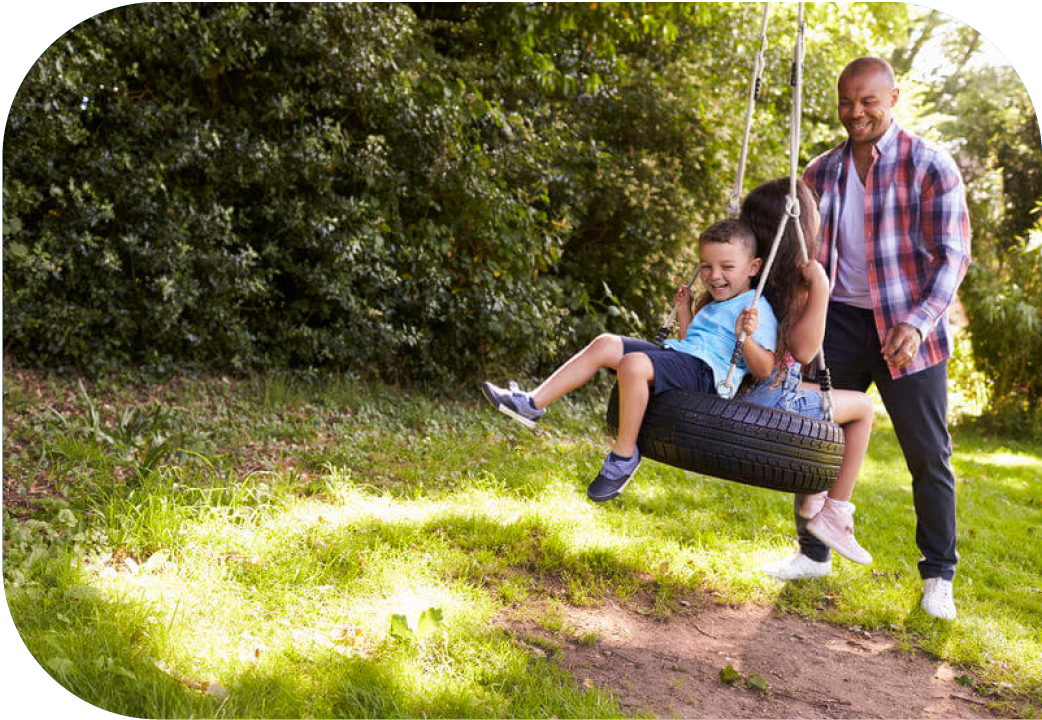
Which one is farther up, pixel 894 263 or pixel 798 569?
pixel 894 263

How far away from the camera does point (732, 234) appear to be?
9.27ft

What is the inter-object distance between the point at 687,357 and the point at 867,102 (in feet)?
4.12

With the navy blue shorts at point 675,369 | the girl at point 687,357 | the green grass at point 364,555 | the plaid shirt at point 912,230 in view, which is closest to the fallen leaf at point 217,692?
the green grass at point 364,555

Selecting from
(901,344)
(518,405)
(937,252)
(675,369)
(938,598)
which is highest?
(937,252)

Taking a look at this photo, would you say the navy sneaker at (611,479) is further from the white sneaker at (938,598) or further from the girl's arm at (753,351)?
the white sneaker at (938,598)

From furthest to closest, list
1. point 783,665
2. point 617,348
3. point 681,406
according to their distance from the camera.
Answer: point 783,665 → point 617,348 → point 681,406

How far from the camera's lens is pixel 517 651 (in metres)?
3.11

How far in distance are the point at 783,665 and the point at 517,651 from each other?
41.8 inches

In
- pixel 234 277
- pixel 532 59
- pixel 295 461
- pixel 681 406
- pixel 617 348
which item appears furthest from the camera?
pixel 532 59

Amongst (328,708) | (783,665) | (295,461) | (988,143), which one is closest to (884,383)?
(783,665)

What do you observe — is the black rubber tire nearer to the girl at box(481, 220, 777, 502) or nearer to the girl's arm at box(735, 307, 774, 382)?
the girl at box(481, 220, 777, 502)

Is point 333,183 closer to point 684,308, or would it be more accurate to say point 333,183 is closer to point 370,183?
point 370,183

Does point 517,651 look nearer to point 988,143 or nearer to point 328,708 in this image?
point 328,708

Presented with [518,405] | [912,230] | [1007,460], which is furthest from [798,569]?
[1007,460]
